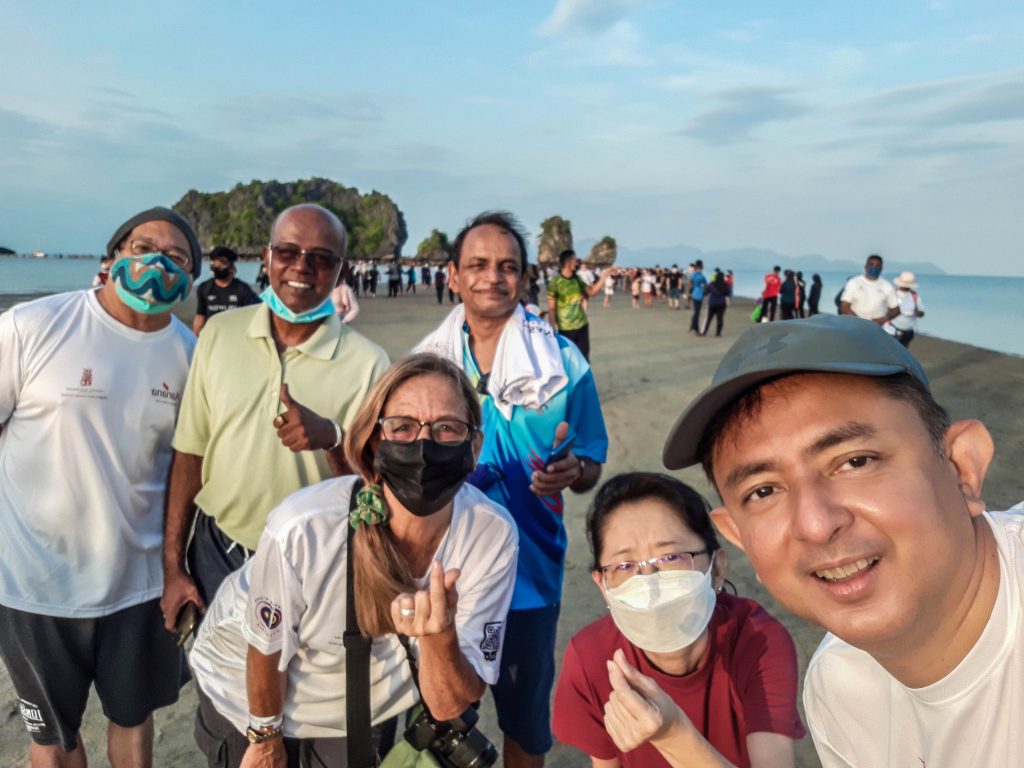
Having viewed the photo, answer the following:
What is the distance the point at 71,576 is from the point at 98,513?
235 millimetres

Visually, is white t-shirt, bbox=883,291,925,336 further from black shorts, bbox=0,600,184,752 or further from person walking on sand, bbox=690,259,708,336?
black shorts, bbox=0,600,184,752

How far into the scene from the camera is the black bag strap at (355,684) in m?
1.94

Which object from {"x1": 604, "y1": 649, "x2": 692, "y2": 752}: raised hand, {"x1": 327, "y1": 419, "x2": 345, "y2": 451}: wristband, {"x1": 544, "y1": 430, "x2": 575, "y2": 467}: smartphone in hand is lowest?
{"x1": 604, "y1": 649, "x2": 692, "y2": 752}: raised hand

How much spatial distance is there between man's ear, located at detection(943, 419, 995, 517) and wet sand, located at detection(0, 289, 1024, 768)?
92.4 inches

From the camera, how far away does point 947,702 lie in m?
1.19

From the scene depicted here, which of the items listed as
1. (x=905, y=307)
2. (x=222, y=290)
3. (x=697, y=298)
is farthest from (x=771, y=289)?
(x=222, y=290)

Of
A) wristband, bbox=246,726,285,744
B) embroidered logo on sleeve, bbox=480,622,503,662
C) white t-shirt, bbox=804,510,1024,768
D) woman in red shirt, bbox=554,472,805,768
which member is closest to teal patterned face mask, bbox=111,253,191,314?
wristband, bbox=246,726,285,744

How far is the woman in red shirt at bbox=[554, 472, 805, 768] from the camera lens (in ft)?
6.31

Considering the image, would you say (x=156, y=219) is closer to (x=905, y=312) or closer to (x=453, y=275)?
(x=453, y=275)

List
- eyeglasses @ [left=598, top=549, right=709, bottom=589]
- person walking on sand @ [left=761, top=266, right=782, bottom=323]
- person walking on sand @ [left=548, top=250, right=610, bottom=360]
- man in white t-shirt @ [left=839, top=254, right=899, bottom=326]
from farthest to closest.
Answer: person walking on sand @ [left=761, top=266, right=782, bottom=323] → person walking on sand @ [left=548, top=250, right=610, bottom=360] → man in white t-shirt @ [left=839, top=254, right=899, bottom=326] → eyeglasses @ [left=598, top=549, right=709, bottom=589]

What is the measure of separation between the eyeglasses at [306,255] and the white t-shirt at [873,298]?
9.03m

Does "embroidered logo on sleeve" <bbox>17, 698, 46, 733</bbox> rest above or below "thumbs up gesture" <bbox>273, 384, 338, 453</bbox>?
below

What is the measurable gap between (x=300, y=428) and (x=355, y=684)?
0.86 metres

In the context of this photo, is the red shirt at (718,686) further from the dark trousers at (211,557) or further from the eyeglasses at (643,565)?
the dark trousers at (211,557)
